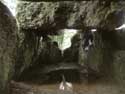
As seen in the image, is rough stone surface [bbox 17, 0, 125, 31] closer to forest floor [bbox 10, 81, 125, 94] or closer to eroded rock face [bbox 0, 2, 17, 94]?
forest floor [bbox 10, 81, 125, 94]

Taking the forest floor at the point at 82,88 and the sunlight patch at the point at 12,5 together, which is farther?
the sunlight patch at the point at 12,5

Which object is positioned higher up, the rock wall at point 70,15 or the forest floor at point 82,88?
the rock wall at point 70,15

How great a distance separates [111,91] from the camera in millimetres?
6543

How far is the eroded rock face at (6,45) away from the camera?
3820 millimetres

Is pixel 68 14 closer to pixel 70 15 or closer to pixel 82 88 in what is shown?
Result: pixel 70 15

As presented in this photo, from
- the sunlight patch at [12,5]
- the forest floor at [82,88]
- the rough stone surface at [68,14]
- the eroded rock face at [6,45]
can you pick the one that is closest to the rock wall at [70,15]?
the rough stone surface at [68,14]

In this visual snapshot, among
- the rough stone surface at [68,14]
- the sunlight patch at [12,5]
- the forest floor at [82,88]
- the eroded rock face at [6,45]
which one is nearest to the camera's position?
the eroded rock face at [6,45]

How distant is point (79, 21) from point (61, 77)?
2.24 meters

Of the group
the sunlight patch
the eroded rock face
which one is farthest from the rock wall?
the eroded rock face

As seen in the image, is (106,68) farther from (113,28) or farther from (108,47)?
(113,28)

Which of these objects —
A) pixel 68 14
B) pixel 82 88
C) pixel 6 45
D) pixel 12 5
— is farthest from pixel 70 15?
pixel 6 45

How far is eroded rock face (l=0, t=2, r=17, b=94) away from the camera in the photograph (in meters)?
3.82

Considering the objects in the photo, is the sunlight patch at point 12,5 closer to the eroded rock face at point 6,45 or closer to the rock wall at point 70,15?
the rock wall at point 70,15

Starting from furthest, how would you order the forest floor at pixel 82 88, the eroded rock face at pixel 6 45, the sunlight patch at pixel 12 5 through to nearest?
the sunlight patch at pixel 12 5 → the forest floor at pixel 82 88 → the eroded rock face at pixel 6 45
